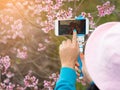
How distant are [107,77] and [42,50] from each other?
3.91ft

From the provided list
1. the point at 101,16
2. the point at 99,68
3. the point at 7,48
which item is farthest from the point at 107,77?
the point at 7,48

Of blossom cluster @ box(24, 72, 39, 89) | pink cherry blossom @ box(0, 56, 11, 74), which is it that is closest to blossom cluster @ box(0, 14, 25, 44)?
pink cherry blossom @ box(0, 56, 11, 74)

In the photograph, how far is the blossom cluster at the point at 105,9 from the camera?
1.74 metres

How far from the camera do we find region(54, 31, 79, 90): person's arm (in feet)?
2.56

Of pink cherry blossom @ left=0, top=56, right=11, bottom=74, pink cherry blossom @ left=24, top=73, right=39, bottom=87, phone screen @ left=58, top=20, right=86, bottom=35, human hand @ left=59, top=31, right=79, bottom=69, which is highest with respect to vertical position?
phone screen @ left=58, top=20, right=86, bottom=35

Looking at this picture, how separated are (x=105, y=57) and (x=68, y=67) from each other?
0.59ft

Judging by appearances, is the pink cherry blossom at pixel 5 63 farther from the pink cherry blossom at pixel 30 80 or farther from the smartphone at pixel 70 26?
the smartphone at pixel 70 26

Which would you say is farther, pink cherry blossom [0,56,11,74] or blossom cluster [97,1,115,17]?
pink cherry blossom [0,56,11,74]

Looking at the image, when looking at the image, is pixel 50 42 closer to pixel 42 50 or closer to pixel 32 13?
pixel 42 50

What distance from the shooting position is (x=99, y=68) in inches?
26.0

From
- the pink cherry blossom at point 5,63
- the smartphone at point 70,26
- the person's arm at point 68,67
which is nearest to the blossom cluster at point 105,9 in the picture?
the smartphone at point 70,26

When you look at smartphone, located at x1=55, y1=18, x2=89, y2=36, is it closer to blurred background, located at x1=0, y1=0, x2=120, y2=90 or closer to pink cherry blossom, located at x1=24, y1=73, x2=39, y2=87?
blurred background, located at x1=0, y1=0, x2=120, y2=90

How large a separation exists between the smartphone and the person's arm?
1.29 ft

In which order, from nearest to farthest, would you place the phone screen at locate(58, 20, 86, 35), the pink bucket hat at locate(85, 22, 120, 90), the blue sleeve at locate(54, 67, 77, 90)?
the pink bucket hat at locate(85, 22, 120, 90) < the blue sleeve at locate(54, 67, 77, 90) < the phone screen at locate(58, 20, 86, 35)
